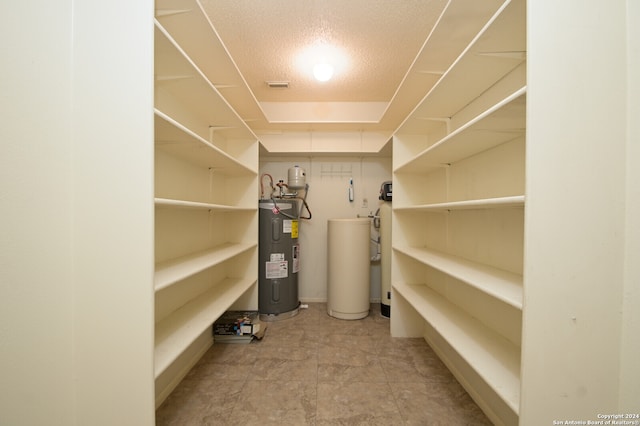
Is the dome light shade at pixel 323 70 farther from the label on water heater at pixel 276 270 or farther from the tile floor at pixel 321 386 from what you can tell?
the tile floor at pixel 321 386

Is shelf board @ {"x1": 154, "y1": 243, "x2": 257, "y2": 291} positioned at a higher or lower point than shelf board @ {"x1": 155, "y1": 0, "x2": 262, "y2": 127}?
lower

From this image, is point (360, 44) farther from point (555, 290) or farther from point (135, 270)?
point (135, 270)

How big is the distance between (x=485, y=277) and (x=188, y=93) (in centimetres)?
197

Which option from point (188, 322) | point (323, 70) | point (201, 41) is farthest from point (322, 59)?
point (188, 322)

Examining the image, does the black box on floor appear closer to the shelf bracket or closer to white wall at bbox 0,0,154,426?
white wall at bbox 0,0,154,426

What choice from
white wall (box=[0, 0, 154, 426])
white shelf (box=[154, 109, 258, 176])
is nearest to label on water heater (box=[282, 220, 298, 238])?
white shelf (box=[154, 109, 258, 176])

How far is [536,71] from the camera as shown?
0.72m

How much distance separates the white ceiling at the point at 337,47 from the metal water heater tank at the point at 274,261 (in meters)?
1.02

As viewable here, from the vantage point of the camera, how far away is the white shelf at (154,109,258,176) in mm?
988

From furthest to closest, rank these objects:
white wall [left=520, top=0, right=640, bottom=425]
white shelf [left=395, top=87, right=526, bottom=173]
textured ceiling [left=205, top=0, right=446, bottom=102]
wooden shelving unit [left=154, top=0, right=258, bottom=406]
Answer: textured ceiling [left=205, top=0, right=446, bottom=102]
wooden shelving unit [left=154, top=0, right=258, bottom=406]
white shelf [left=395, top=87, right=526, bottom=173]
white wall [left=520, top=0, right=640, bottom=425]

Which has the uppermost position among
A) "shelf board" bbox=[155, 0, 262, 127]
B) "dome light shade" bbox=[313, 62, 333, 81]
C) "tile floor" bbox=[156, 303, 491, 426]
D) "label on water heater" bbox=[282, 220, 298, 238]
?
"dome light shade" bbox=[313, 62, 333, 81]

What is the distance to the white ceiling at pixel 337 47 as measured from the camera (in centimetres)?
149

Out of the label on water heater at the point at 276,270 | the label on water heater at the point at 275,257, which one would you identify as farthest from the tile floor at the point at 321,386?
the label on water heater at the point at 275,257

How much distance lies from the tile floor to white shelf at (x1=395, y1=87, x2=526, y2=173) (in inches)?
59.2
